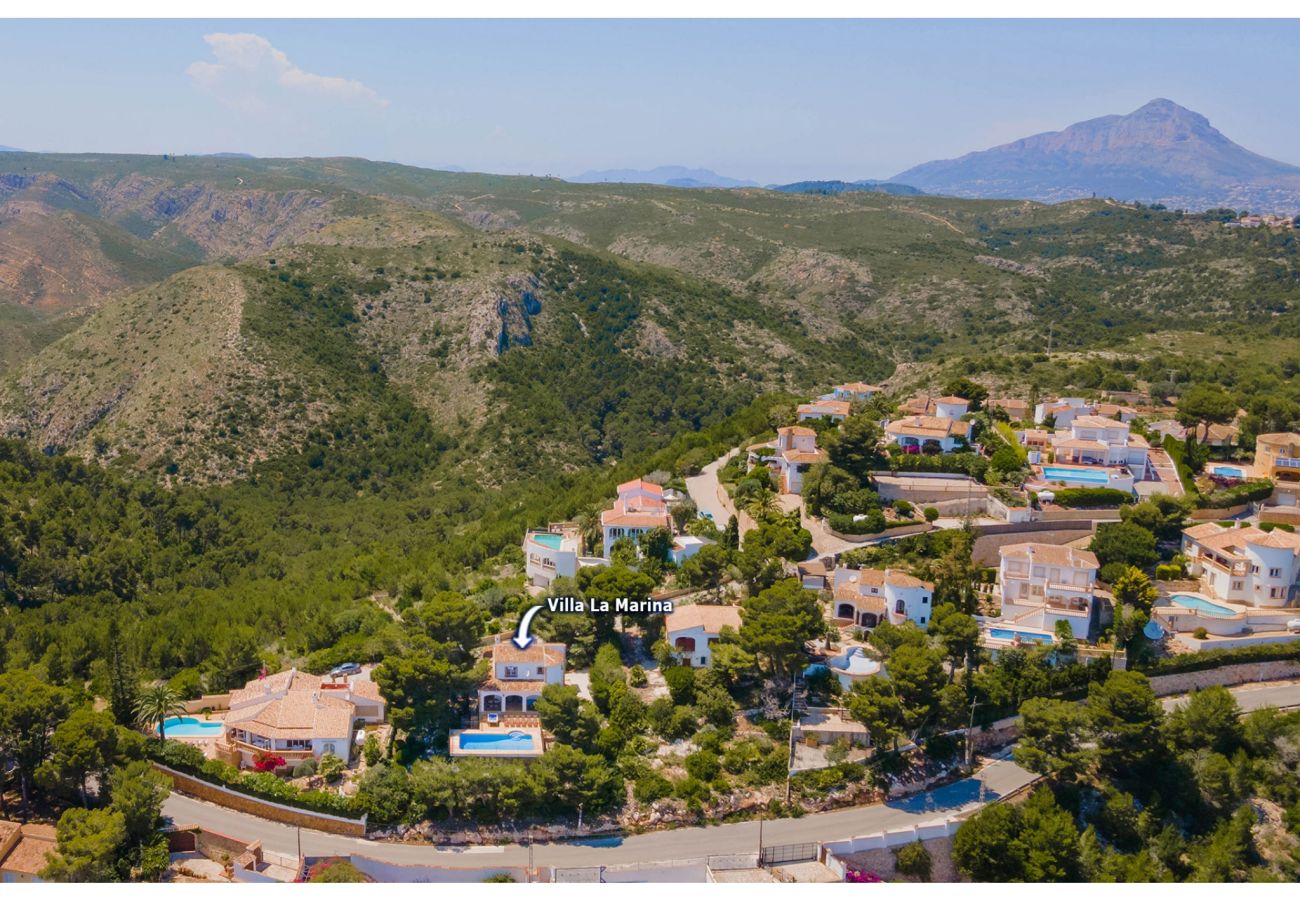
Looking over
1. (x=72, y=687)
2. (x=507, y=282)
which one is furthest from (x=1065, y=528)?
(x=507, y=282)

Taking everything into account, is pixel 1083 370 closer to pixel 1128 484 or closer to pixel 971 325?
pixel 1128 484

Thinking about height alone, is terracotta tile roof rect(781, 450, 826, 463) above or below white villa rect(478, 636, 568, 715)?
above

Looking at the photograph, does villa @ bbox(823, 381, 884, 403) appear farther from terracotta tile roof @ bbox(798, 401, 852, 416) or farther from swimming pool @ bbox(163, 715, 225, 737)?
swimming pool @ bbox(163, 715, 225, 737)

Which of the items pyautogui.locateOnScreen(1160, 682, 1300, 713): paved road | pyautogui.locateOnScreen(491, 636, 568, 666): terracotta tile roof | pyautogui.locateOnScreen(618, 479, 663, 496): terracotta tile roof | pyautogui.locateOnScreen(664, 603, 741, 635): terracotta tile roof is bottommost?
pyautogui.locateOnScreen(1160, 682, 1300, 713): paved road

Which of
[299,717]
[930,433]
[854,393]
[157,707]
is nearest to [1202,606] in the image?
[930,433]

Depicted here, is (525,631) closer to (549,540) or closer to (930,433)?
(549,540)

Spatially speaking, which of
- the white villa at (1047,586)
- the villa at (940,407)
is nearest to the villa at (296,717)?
the white villa at (1047,586)

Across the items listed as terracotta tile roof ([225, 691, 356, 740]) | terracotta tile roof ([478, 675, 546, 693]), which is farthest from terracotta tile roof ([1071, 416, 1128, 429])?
terracotta tile roof ([225, 691, 356, 740])
